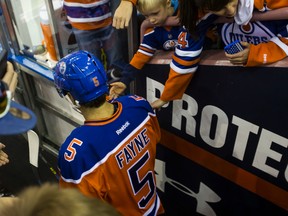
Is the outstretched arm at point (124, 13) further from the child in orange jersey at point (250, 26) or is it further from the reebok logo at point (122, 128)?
the reebok logo at point (122, 128)

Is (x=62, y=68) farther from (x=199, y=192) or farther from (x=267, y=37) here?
(x=199, y=192)

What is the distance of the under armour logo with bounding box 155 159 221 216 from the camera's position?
5.77 feet

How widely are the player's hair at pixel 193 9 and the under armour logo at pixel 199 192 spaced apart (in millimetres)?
932

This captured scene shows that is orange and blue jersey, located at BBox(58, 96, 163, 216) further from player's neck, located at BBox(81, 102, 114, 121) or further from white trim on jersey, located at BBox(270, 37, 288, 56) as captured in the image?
white trim on jersey, located at BBox(270, 37, 288, 56)

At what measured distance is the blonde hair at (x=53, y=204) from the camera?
25.4 inches

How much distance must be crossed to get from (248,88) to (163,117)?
535 mm

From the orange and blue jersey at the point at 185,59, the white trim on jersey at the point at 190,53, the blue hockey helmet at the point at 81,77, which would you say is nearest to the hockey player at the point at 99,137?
the blue hockey helmet at the point at 81,77

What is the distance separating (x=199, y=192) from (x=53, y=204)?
1274 mm

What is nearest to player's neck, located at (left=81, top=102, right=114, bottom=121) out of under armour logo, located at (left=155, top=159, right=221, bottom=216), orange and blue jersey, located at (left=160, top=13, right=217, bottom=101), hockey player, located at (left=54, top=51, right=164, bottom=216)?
hockey player, located at (left=54, top=51, right=164, bottom=216)

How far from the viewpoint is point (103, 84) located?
3.90 feet

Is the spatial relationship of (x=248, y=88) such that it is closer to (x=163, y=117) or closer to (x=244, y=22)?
(x=244, y=22)

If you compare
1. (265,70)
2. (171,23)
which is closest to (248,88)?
(265,70)

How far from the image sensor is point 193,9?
43.9 inches

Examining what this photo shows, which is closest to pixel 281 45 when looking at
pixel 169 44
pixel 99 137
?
pixel 169 44
